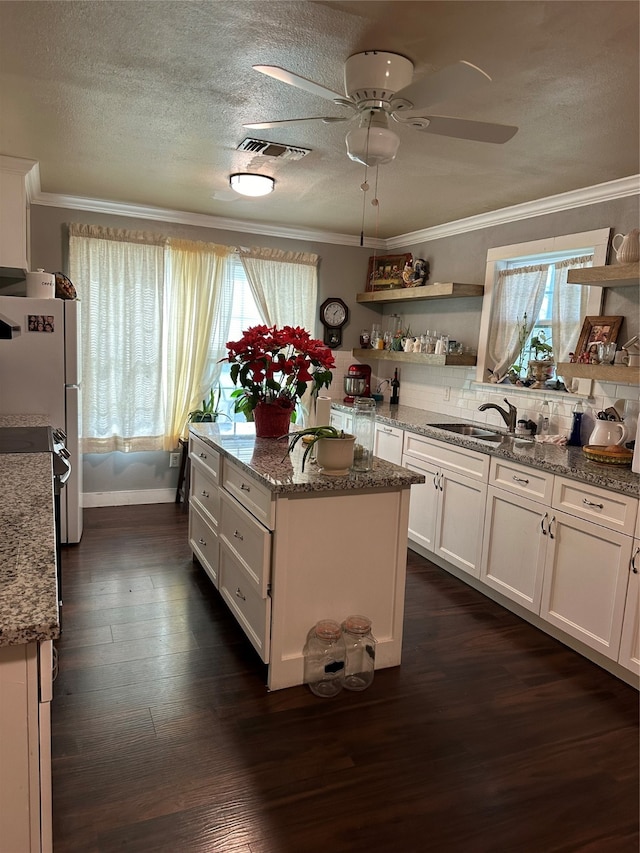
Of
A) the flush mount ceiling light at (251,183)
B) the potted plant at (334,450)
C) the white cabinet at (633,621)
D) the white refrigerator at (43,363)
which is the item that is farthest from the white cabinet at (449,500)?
the white refrigerator at (43,363)

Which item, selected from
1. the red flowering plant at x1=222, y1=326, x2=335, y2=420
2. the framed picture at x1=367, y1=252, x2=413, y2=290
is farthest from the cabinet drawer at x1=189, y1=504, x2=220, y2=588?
the framed picture at x1=367, y1=252, x2=413, y2=290

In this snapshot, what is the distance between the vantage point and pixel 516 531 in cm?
315

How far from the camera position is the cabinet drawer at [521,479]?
2947mm

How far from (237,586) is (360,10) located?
231 cm

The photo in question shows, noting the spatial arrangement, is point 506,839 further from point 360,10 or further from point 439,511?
point 360,10

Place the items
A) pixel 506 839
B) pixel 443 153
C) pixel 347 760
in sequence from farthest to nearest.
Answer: pixel 443 153 → pixel 347 760 → pixel 506 839

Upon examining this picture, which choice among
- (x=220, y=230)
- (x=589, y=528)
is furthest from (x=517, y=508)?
(x=220, y=230)

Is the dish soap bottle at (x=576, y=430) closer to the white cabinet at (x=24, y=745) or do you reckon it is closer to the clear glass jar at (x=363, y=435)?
the clear glass jar at (x=363, y=435)

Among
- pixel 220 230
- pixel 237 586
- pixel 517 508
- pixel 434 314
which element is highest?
pixel 220 230

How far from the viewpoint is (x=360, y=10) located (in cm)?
176

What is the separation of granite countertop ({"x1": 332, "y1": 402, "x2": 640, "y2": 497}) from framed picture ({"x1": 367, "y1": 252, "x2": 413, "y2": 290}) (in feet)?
4.79

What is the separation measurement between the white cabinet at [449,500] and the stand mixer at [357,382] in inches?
51.3

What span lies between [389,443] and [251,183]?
202 centimetres

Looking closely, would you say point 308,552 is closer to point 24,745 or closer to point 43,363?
point 24,745
